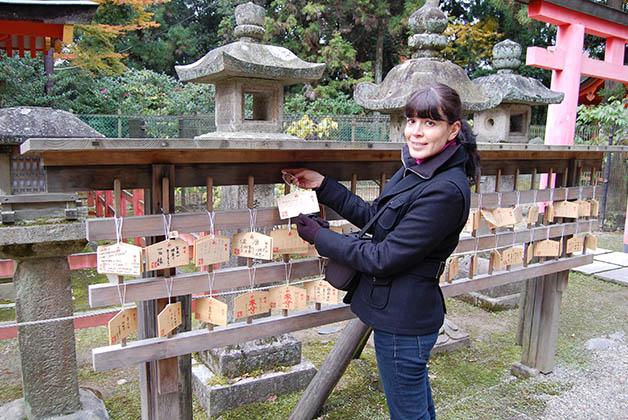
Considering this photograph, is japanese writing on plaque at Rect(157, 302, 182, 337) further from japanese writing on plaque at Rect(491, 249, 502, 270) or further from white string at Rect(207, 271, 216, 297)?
japanese writing on plaque at Rect(491, 249, 502, 270)

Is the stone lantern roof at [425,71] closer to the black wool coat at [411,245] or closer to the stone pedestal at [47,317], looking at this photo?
the black wool coat at [411,245]

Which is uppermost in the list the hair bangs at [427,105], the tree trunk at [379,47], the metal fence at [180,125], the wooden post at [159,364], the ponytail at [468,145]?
the tree trunk at [379,47]

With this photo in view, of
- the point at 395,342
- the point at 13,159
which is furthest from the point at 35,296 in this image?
the point at 395,342

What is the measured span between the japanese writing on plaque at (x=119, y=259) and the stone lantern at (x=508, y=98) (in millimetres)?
4353

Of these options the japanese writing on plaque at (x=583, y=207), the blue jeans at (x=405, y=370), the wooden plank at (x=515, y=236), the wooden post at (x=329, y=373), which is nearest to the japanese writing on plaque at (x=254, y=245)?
the blue jeans at (x=405, y=370)

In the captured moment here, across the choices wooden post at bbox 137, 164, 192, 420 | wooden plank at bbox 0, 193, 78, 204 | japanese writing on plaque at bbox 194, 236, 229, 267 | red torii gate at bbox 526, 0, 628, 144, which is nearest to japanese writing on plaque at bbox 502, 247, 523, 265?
japanese writing on plaque at bbox 194, 236, 229, 267

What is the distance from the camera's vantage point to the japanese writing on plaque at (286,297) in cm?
226

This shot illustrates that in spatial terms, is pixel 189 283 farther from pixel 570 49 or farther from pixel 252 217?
pixel 570 49

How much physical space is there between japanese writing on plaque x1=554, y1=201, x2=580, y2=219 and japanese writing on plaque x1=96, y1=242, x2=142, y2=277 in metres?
3.00

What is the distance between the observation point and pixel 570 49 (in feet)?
21.7

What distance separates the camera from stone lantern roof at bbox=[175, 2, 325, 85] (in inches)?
164

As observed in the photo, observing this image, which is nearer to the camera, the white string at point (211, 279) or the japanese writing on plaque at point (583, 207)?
the white string at point (211, 279)

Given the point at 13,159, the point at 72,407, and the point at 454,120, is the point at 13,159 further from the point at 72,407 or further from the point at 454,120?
the point at 454,120

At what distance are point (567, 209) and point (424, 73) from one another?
62.5 inches
